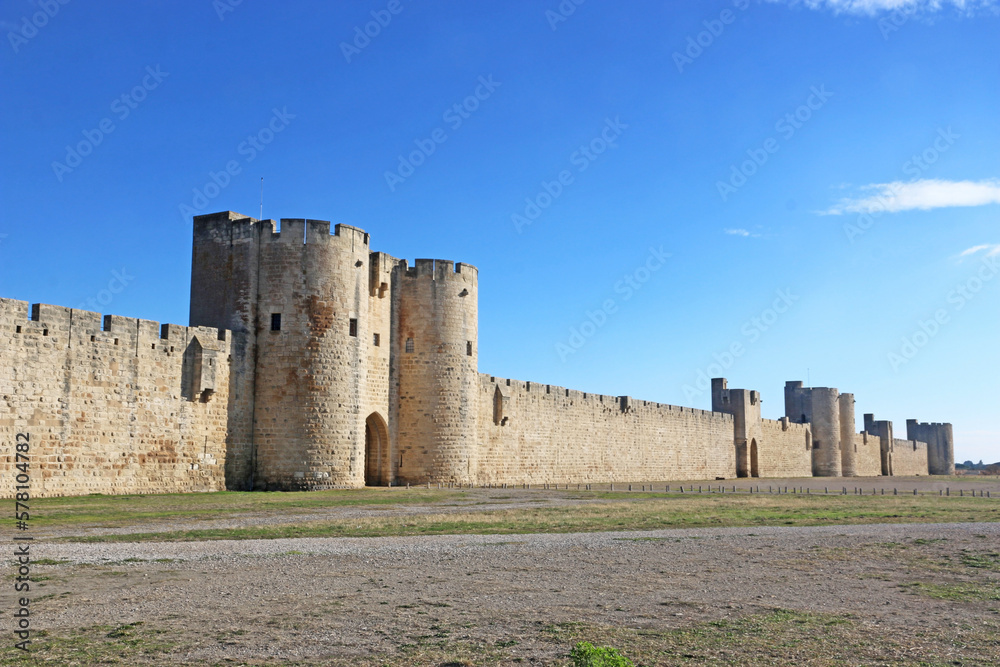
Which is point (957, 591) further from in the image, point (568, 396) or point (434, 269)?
point (568, 396)

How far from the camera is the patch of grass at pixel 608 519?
11.9 m

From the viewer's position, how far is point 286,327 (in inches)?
924

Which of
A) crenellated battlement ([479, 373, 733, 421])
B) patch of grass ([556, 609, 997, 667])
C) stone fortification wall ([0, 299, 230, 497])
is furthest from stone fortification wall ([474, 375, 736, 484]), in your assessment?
patch of grass ([556, 609, 997, 667])

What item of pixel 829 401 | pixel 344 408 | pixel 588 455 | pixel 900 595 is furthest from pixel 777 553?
pixel 829 401

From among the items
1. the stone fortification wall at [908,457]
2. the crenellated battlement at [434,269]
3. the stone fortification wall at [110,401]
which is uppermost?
the crenellated battlement at [434,269]

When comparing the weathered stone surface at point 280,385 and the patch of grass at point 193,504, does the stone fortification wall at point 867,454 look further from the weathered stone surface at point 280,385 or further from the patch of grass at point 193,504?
the patch of grass at point 193,504

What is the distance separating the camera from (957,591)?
7395mm

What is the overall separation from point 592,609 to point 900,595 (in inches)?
103

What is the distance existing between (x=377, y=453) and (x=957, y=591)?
69.2 feet

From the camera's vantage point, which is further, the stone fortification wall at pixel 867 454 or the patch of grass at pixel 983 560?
the stone fortification wall at pixel 867 454

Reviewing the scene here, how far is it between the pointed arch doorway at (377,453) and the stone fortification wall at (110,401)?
18.0ft

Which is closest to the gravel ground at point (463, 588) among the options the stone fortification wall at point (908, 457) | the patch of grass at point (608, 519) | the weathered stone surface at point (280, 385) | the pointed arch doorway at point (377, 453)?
the patch of grass at point (608, 519)

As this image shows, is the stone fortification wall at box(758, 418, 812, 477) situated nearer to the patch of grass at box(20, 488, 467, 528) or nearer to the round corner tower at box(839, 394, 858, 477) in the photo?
the round corner tower at box(839, 394, 858, 477)

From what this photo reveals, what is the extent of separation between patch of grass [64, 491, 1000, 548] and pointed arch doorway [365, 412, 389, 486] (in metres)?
9.25
